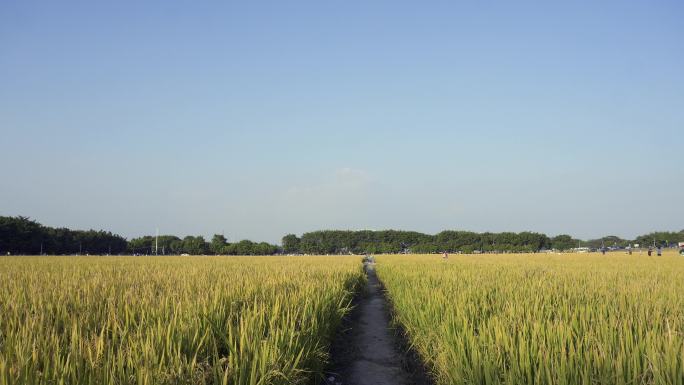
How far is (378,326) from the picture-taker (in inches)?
379

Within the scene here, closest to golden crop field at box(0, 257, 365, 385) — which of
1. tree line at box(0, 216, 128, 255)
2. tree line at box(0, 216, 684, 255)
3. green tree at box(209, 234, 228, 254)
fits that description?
tree line at box(0, 216, 128, 255)

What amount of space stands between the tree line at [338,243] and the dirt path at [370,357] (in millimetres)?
102574

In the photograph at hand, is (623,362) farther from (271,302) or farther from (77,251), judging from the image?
(77,251)

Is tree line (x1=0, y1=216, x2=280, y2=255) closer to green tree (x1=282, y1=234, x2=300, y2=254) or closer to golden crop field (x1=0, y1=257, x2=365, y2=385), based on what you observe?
green tree (x1=282, y1=234, x2=300, y2=254)

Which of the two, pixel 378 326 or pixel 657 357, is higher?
pixel 657 357

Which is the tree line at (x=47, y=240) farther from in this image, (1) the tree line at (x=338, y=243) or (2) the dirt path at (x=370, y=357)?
(2) the dirt path at (x=370, y=357)

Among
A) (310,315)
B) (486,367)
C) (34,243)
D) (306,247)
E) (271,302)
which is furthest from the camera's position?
(306,247)

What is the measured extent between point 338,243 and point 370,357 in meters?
143

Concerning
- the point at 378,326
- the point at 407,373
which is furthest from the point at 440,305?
the point at 378,326

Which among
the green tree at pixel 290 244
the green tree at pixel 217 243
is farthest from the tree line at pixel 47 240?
the green tree at pixel 290 244

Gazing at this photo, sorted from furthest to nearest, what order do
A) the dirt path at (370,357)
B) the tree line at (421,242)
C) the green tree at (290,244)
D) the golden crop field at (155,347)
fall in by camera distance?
the green tree at (290,244), the tree line at (421,242), the dirt path at (370,357), the golden crop field at (155,347)

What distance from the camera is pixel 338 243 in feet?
489

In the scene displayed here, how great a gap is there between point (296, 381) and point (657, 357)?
94.6 inches

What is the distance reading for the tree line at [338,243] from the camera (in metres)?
107
